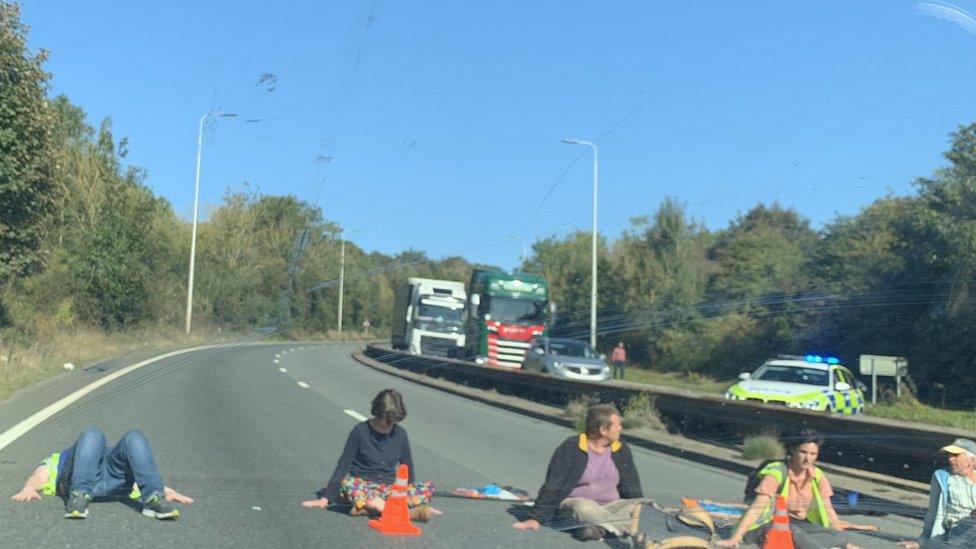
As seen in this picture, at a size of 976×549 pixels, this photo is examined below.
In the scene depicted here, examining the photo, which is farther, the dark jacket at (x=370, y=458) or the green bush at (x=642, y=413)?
the green bush at (x=642, y=413)

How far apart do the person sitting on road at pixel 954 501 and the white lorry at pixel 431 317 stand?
34.9 metres

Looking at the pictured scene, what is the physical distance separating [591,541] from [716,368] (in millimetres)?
28529

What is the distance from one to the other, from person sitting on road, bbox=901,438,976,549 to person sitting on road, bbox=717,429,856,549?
0.63m

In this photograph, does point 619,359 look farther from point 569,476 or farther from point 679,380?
point 569,476

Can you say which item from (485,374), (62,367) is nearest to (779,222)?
(485,374)

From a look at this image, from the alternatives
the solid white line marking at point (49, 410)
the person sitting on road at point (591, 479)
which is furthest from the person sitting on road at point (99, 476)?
the solid white line marking at point (49, 410)

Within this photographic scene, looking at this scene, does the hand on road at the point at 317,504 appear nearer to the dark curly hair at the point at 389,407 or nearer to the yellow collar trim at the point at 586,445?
the dark curly hair at the point at 389,407

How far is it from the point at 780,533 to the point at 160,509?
4695mm

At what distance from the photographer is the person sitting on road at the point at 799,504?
7.24 meters

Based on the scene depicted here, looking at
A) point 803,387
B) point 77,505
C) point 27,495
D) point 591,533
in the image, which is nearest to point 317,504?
point 77,505

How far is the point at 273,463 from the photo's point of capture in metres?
11.6

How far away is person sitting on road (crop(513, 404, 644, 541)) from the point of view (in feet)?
26.7

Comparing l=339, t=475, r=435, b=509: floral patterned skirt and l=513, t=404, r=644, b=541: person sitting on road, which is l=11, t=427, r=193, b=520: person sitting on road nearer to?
l=339, t=475, r=435, b=509: floral patterned skirt

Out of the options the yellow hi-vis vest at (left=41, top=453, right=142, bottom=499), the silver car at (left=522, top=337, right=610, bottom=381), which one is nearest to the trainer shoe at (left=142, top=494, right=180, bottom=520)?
the yellow hi-vis vest at (left=41, top=453, right=142, bottom=499)
